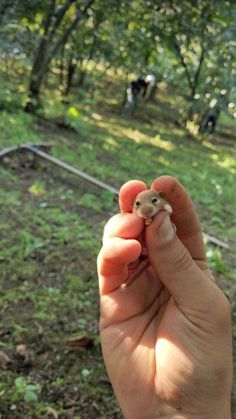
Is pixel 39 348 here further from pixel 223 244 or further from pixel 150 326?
pixel 223 244

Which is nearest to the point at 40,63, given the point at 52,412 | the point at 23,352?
the point at 23,352

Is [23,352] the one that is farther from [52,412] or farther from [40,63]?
[40,63]

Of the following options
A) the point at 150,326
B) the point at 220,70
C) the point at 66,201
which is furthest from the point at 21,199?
the point at 220,70

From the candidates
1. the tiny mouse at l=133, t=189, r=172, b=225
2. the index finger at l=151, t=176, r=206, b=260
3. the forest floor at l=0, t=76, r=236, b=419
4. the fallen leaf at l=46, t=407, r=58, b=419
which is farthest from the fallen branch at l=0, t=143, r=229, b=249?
the tiny mouse at l=133, t=189, r=172, b=225

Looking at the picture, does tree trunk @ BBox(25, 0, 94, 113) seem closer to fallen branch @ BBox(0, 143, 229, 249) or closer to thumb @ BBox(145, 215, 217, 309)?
fallen branch @ BBox(0, 143, 229, 249)

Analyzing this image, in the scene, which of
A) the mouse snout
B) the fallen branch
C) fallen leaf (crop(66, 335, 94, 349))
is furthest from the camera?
the fallen branch
